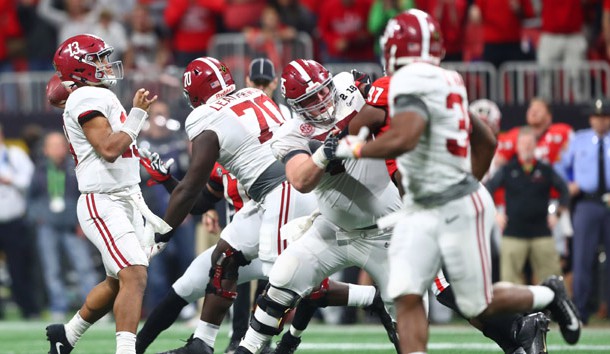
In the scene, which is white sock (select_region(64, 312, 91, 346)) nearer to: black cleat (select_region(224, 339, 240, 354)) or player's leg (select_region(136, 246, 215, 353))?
player's leg (select_region(136, 246, 215, 353))

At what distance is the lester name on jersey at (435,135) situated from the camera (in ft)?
19.6

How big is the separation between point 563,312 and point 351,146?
1565mm

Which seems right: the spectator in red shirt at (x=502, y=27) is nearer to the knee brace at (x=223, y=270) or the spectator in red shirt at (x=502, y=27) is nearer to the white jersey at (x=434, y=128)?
the knee brace at (x=223, y=270)

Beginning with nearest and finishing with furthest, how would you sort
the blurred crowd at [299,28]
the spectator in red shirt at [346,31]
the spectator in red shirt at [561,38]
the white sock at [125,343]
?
1. the white sock at [125,343]
2. the spectator in red shirt at [561,38]
3. the blurred crowd at [299,28]
4. the spectator in red shirt at [346,31]

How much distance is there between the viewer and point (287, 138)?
23.0ft

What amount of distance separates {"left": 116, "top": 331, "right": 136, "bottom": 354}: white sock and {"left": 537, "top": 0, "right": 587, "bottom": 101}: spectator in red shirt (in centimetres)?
743

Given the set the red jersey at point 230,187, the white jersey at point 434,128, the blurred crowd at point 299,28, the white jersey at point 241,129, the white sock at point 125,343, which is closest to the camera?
the white jersey at point 434,128

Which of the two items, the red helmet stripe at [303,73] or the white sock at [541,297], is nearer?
the white sock at [541,297]

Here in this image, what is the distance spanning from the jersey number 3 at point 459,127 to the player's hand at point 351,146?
433 millimetres

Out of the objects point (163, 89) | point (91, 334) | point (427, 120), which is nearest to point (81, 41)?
point (427, 120)

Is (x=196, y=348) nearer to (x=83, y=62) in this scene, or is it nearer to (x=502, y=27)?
(x=83, y=62)

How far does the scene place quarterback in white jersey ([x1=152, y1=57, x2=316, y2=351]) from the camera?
7699mm

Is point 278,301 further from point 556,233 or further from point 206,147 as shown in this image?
point 556,233

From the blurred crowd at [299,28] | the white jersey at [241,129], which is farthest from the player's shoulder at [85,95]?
the blurred crowd at [299,28]
